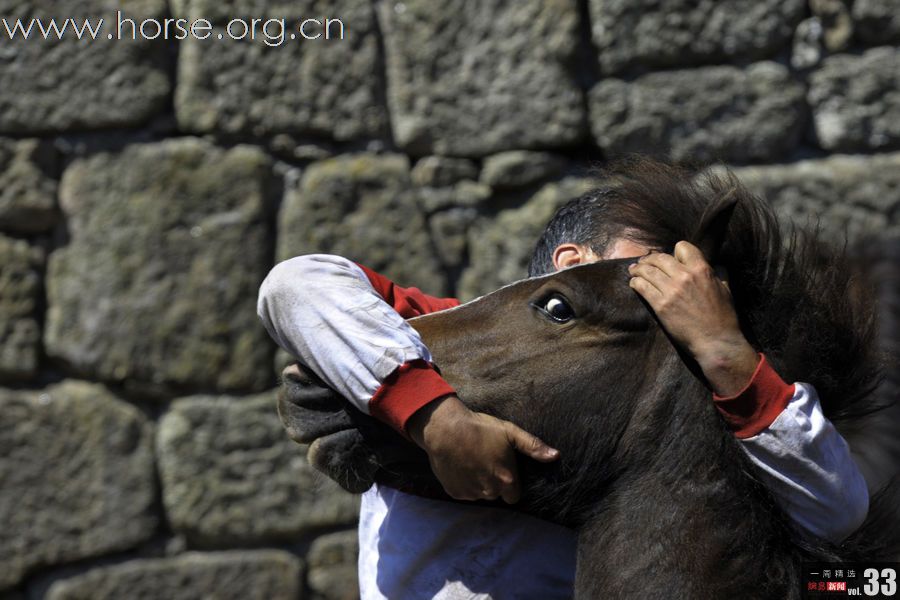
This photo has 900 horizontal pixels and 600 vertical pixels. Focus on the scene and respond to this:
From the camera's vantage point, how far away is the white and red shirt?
1.36m

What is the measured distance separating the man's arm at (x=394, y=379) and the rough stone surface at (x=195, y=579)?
63.5 inches

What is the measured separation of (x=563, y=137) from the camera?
9.77ft

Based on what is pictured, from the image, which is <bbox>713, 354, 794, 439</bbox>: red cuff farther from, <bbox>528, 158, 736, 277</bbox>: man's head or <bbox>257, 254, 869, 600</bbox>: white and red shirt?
<bbox>528, 158, 736, 277</bbox>: man's head

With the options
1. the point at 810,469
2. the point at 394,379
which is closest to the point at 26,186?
the point at 394,379

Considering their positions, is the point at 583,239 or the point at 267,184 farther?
the point at 267,184

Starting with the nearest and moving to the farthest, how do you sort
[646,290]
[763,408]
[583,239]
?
[763,408]
[646,290]
[583,239]

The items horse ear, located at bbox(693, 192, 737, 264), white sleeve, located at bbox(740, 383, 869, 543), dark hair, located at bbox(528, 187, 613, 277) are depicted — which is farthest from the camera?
dark hair, located at bbox(528, 187, 613, 277)

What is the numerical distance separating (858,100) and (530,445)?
6.62 ft

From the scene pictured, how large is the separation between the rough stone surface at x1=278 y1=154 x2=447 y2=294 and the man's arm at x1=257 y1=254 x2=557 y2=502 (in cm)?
140

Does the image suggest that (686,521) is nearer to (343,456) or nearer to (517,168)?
(343,456)

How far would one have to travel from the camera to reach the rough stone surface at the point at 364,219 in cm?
293

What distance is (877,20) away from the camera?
9.69 ft

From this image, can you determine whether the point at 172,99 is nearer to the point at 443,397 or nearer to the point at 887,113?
the point at 443,397

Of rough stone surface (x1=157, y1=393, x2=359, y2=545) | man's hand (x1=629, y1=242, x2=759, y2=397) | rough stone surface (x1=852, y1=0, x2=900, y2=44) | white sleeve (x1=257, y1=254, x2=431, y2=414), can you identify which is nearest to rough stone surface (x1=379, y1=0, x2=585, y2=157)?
rough stone surface (x1=852, y1=0, x2=900, y2=44)
